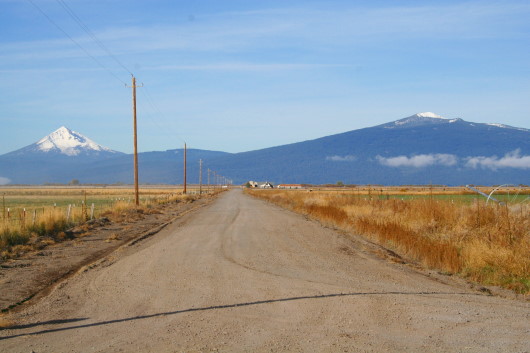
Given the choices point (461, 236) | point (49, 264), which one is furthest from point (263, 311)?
point (461, 236)

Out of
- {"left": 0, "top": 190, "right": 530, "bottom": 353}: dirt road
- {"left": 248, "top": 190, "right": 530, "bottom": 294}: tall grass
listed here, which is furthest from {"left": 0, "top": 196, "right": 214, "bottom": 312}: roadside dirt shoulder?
{"left": 248, "top": 190, "right": 530, "bottom": 294}: tall grass

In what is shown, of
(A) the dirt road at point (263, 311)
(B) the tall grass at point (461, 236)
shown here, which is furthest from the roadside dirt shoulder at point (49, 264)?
(B) the tall grass at point (461, 236)

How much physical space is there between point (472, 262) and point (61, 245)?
13399mm

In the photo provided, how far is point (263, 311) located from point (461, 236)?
37.4 ft

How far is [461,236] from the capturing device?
730 inches

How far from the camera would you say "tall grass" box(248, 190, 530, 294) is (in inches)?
509

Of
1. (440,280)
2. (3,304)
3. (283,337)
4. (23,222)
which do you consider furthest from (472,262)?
(23,222)

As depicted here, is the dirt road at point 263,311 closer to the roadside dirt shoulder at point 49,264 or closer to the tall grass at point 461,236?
the roadside dirt shoulder at point 49,264

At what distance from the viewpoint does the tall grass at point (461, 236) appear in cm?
1293

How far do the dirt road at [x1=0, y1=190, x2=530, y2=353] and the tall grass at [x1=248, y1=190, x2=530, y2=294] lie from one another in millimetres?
1234

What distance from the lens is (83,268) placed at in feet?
47.4

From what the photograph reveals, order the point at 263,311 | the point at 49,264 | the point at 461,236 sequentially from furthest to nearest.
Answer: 1. the point at 461,236
2. the point at 49,264
3. the point at 263,311

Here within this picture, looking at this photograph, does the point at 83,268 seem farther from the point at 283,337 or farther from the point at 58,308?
the point at 283,337

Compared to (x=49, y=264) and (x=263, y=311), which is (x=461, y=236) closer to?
(x=263, y=311)
